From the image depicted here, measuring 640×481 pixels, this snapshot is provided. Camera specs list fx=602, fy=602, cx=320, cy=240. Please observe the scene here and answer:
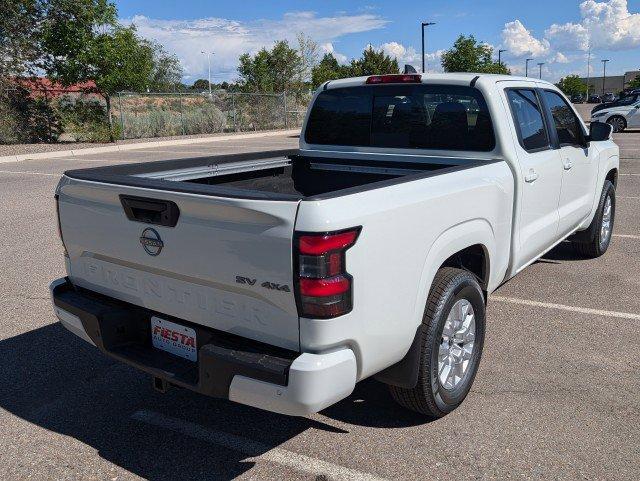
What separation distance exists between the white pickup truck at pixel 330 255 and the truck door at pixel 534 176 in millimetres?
22

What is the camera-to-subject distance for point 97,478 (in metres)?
2.89

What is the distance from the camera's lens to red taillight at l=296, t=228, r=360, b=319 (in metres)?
2.39

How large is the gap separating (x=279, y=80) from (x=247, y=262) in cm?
4209

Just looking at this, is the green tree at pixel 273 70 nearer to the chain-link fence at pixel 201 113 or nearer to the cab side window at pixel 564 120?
the chain-link fence at pixel 201 113

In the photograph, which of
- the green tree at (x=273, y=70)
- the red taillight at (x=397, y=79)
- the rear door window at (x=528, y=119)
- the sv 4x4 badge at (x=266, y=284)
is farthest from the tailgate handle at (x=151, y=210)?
the green tree at (x=273, y=70)

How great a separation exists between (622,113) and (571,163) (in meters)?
21.8

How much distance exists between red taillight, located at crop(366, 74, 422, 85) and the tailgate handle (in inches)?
92.3

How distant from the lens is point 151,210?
2.85m

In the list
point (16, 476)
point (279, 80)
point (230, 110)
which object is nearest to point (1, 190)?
point (16, 476)

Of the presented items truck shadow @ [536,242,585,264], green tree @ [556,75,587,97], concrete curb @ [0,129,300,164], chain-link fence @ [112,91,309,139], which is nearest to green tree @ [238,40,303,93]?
chain-link fence @ [112,91,309,139]

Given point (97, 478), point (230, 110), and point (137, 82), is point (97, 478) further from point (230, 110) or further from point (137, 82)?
point (230, 110)

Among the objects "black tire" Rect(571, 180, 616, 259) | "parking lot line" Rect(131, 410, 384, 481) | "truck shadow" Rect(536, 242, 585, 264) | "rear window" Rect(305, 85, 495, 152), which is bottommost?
"parking lot line" Rect(131, 410, 384, 481)

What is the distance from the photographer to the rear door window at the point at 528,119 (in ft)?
13.9

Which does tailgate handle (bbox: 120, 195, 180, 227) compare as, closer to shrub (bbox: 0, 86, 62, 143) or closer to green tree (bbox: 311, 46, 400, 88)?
shrub (bbox: 0, 86, 62, 143)
